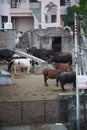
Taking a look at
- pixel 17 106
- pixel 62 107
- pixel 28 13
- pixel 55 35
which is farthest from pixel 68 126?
pixel 28 13

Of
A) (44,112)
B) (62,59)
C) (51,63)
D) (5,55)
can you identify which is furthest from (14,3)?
(44,112)

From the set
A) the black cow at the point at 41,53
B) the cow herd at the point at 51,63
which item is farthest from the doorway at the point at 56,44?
the black cow at the point at 41,53

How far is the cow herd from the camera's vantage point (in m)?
27.7

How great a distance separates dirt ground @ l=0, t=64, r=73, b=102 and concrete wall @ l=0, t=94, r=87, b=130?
288 centimetres

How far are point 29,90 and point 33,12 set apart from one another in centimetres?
3654

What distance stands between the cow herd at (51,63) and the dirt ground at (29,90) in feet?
1.84

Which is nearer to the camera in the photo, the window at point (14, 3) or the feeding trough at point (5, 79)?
the feeding trough at point (5, 79)

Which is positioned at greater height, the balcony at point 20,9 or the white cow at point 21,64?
the balcony at point 20,9

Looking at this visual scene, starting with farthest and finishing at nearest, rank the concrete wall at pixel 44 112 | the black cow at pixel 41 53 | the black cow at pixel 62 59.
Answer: the black cow at pixel 41 53
the black cow at pixel 62 59
the concrete wall at pixel 44 112

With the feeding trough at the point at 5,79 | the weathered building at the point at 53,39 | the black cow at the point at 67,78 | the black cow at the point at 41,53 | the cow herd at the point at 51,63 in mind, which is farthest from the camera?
the weathered building at the point at 53,39

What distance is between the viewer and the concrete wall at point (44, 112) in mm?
21438

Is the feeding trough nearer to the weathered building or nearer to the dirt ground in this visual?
the dirt ground

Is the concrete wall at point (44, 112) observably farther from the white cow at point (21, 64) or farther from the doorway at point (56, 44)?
the doorway at point (56, 44)

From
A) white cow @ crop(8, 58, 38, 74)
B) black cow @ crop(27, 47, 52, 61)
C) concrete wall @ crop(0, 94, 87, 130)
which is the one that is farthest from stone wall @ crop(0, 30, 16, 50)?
concrete wall @ crop(0, 94, 87, 130)
